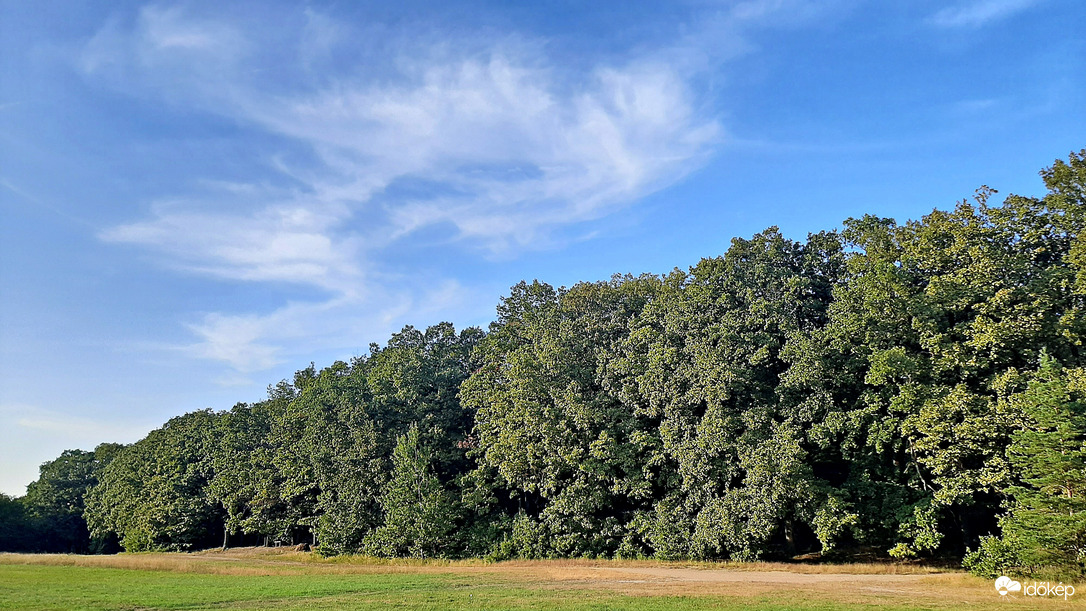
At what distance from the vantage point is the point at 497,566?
40594 mm

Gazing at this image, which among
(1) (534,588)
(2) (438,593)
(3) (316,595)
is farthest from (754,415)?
(3) (316,595)

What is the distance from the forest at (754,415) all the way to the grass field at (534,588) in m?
3.54

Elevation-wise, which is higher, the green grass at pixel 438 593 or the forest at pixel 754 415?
the forest at pixel 754 415

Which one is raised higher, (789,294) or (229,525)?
(789,294)

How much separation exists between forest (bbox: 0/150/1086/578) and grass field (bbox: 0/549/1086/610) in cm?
354

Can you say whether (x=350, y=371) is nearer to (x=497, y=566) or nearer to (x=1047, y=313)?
(x=497, y=566)

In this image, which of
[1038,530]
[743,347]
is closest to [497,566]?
[743,347]

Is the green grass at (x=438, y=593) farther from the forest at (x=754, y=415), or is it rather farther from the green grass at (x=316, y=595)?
the forest at (x=754, y=415)

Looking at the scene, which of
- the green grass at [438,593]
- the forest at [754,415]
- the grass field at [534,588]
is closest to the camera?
the green grass at [438,593]

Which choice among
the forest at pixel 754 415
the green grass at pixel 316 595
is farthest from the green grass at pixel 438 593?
the forest at pixel 754 415

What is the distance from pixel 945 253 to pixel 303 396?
2140 inches

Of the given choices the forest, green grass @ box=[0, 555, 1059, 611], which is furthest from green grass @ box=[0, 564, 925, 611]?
the forest

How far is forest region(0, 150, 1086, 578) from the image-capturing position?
1190 inches

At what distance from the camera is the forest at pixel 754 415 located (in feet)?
99.2
